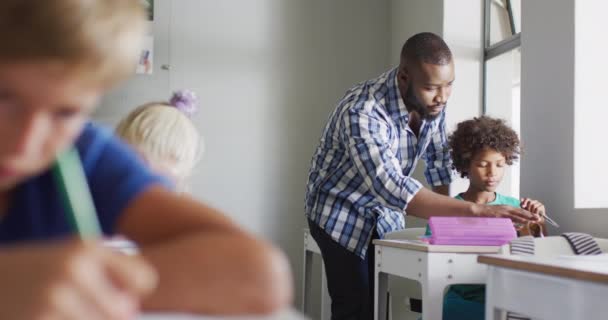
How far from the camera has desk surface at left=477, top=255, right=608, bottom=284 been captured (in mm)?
1405

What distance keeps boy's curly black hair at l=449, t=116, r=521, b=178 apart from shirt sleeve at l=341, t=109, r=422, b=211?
446 millimetres

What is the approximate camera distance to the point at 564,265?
151 cm

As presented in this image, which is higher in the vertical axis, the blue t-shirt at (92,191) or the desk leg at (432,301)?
the blue t-shirt at (92,191)

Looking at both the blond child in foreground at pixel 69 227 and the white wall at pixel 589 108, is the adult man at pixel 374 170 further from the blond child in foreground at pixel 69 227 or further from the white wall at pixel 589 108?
the blond child in foreground at pixel 69 227

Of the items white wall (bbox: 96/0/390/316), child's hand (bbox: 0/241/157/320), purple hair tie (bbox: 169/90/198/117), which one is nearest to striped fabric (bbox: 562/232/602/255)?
purple hair tie (bbox: 169/90/198/117)

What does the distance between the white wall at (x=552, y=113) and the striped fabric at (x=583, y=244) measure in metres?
0.30

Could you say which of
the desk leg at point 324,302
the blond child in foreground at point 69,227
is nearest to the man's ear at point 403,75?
the desk leg at point 324,302

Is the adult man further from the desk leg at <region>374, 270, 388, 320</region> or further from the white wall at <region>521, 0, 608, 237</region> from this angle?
the white wall at <region>521, 0, 608, 237</region>

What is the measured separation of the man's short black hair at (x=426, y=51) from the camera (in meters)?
2.37

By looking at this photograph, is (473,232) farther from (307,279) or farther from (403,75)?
(307,279)

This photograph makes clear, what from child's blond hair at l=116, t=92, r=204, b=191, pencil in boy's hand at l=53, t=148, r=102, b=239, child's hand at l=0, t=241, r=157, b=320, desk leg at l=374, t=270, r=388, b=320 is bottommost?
desk leg at l=374, t=270, r=388, b=320

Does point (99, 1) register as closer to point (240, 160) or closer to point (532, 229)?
point (532, 229)

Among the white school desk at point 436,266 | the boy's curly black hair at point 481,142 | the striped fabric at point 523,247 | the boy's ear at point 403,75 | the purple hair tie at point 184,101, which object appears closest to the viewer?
the purple hair tie at point 184,101

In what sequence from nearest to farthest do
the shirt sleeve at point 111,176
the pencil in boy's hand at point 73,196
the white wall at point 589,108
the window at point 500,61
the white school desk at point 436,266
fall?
the pencil in boy's hand at point 73,196, the shirt sleeve at point 111,176, the white school desk at point 436,266, the white wall at point 589,108, the window at point 500,61
